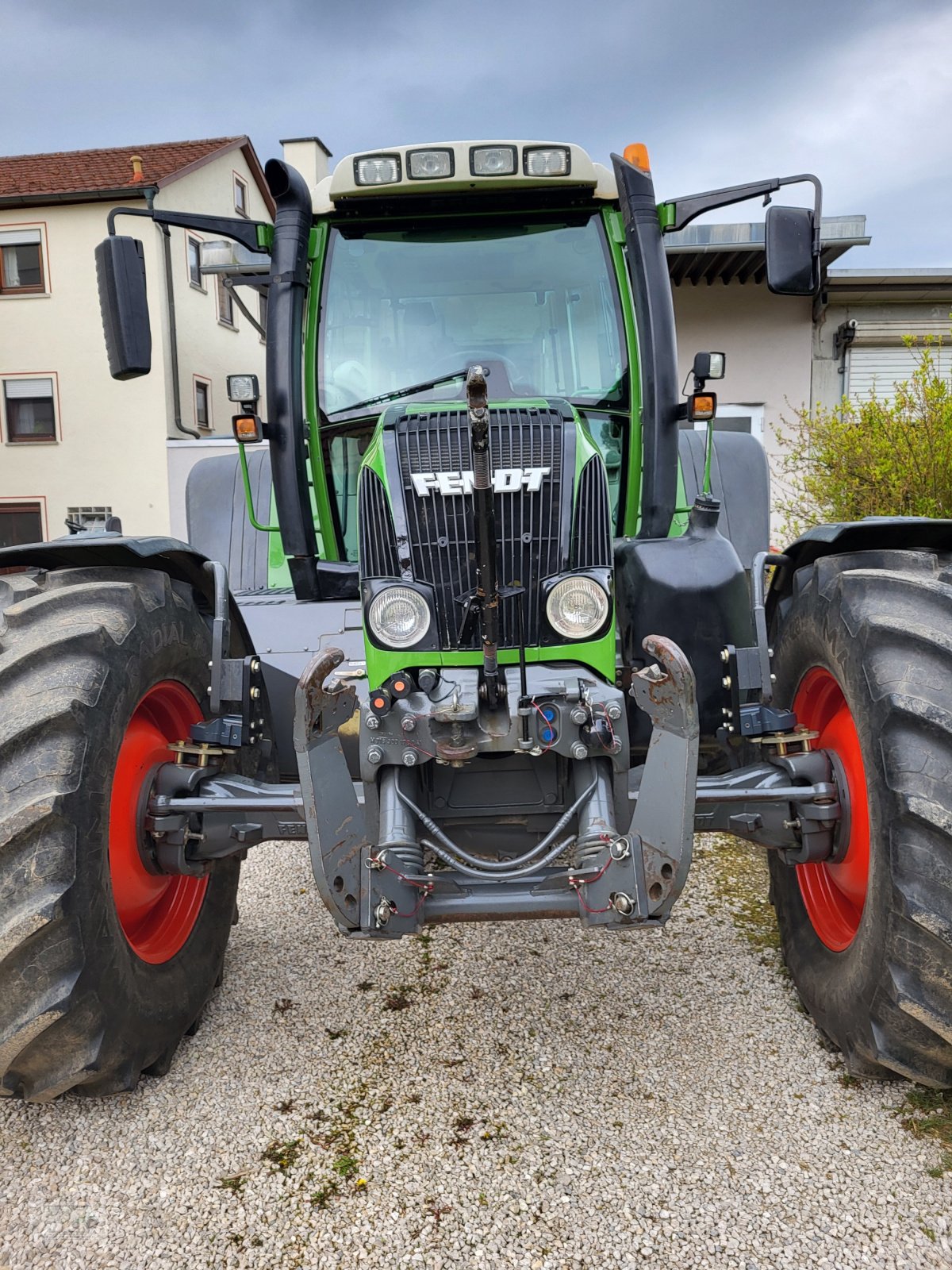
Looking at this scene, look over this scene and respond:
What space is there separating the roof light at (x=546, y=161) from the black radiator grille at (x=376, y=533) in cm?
129

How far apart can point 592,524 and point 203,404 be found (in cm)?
1892

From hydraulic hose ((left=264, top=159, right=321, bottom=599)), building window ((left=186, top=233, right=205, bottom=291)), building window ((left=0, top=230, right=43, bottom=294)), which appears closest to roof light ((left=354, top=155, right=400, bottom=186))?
hydraulic hose ((left=264, top=159, right=321, bottom=599))

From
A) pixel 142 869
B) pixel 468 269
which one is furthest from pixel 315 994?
pixel 468 269

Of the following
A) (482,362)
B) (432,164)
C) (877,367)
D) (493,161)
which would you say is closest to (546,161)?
(493,161)

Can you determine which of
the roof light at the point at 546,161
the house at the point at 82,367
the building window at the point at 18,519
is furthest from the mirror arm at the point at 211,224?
the building window at the point at 18,519

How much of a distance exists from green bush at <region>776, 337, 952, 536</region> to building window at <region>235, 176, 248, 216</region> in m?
18.6

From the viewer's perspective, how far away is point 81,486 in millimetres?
18766

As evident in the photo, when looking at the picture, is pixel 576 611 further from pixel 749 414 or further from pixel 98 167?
pixel 98 167

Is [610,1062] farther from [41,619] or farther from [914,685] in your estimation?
[41,619]

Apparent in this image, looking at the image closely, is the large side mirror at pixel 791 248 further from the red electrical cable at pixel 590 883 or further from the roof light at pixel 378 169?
the red electrical cable at pixel 590 883

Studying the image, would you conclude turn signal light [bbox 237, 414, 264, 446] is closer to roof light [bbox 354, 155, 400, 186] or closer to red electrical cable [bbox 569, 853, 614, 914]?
roof light [bbox 354, 155, 400, 186]

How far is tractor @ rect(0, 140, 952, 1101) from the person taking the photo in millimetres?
2154

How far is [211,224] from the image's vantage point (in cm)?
331

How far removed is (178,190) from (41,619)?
20.0 meters
